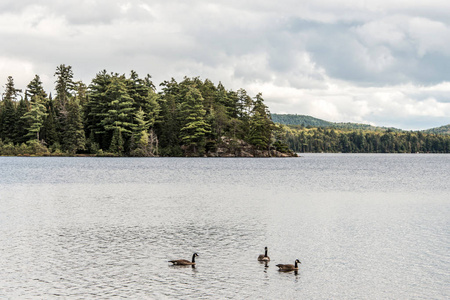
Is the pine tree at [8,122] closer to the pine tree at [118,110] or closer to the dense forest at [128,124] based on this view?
the dense forest at [128,124]

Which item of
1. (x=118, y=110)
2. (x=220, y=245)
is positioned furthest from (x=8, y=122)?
(x=220, y=245)

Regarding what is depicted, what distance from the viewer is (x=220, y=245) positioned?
2798cm

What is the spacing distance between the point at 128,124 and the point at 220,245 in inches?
4998

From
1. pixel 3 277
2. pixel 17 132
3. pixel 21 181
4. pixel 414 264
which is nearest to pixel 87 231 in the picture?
pixel 3 277

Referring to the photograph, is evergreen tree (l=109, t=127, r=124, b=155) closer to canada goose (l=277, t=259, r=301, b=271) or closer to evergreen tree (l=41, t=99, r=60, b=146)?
evergreen tree (l=41, t=99, r=60, b=146)

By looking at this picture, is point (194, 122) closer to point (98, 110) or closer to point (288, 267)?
point (98, 110)

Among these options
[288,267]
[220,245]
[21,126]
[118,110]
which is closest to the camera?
[288,267]

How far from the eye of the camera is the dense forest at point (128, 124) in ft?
493

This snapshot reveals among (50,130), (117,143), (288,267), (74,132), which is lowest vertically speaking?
(288,267)

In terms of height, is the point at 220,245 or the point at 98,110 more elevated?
the point at 98,110

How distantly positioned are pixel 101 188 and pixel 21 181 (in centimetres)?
1622

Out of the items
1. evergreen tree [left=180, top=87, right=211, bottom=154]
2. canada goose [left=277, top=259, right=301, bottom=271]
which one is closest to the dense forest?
evergreen tree [left=180, top=87, right=211, bottom=154]

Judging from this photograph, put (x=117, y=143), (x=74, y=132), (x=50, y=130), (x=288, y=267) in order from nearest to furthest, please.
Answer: (x=288, y=267) < (x=74, y=132) < (x=50, y=130) < (x=117, y=143)

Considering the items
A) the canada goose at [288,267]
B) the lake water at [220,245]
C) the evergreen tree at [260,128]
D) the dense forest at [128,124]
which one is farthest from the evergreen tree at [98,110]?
the canada goose at [288,267]
